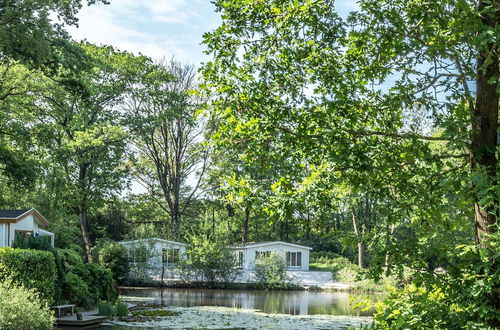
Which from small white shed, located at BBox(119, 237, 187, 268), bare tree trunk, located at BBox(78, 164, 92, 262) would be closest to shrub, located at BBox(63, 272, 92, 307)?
small white shed, located at BBox(119, 237, 187, 268)

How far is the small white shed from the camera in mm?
34938

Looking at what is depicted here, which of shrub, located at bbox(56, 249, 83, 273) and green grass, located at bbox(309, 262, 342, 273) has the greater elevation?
shrub, located at bbox(56, 249, 83, 273)

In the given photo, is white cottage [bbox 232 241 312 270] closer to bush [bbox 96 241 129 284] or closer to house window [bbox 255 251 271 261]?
house window [bbox 255 251 271 261]

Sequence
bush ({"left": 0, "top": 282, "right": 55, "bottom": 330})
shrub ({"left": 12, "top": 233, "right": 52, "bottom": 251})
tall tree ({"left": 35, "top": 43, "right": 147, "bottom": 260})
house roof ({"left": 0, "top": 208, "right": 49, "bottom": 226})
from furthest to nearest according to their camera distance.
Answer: tall tree ({"left": 35, "top": 43, "right": 147, "bottom": 260}) < house roof ({"left": 0, "top": 208, "right": 49, "bottom": 226}) < shrub ({"left": 12, "top": 233, "right": 52, "bottom": 251}) < bush ({"left": 0, "top": 282, "right": 55, "bottom": 330})

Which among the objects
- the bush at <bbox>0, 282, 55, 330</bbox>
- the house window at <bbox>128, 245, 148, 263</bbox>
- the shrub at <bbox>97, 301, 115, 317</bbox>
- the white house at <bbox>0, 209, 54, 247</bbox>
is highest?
the white house at <bbox>0, 209, 54, 247</bbox>

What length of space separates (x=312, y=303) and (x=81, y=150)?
17370 mm

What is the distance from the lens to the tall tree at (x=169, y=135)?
125 feet

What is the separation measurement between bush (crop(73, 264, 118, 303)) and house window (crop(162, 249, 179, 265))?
50.3 feet

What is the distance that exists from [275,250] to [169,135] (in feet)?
39.1

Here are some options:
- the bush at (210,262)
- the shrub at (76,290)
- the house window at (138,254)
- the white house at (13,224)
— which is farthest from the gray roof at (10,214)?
the bush at (210,262)

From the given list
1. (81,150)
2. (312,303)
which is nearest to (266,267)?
(312,303)

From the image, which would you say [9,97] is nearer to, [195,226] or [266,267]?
[266,267]

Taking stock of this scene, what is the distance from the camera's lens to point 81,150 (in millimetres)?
34500

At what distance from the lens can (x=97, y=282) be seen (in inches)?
781
